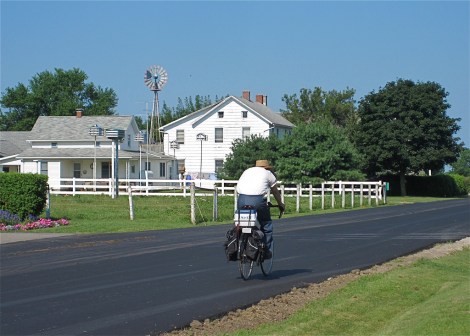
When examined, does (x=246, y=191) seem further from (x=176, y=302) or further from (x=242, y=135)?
(x=242, y=135)

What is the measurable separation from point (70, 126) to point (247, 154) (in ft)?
58.4

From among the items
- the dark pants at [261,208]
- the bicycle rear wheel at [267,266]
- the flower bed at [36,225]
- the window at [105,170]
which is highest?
the window at [105,170]

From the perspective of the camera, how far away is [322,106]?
10325cm

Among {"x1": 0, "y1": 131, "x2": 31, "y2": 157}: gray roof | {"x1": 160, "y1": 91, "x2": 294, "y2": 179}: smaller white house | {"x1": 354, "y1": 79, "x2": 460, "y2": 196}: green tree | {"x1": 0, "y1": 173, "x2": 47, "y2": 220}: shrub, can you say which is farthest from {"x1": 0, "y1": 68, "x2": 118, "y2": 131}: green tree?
{"x1": 0, "y1": 173, "x2": 47, "y2": 220}: shrub

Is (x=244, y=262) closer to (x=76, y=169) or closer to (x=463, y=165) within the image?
(x=76, y=169)

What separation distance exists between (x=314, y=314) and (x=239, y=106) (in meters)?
68.4

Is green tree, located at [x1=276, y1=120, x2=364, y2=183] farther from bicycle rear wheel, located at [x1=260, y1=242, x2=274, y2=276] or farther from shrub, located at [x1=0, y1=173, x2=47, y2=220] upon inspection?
bicycle rear wheel, located at [x1=260, y1=242, x2=274, y2=276]

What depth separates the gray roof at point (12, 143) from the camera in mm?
81062

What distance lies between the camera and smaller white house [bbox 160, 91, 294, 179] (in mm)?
78000

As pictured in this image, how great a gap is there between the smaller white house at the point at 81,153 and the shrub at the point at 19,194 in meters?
36.3

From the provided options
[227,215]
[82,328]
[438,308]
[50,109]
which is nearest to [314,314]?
[438,308]

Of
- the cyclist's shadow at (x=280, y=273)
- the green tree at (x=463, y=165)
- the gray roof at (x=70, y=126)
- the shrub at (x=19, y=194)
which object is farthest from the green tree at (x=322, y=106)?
the cyclist's shadow at (x=280, y=273)

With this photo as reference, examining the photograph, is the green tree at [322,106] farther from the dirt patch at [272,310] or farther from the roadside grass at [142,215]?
the dirt patch at [272,310]

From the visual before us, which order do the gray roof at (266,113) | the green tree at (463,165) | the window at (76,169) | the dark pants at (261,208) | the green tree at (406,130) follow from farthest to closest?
the green tree at (463,165) < the gray roof at (266,113) < the green tree at (406,130) < the window at (76,169) < the dark pants at (261,208)
